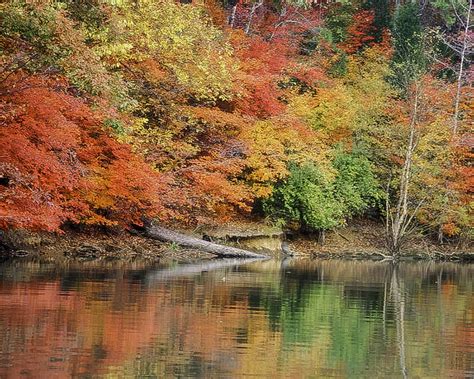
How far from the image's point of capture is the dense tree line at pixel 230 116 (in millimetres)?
20750

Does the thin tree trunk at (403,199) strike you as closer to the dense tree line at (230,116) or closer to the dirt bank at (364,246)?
the dense tree line at (230,116)

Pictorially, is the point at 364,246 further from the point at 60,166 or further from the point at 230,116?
the point at 60,166

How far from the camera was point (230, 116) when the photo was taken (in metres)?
33.0

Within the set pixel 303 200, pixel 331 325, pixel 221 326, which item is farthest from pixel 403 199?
pixel 221 326

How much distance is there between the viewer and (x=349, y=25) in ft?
161

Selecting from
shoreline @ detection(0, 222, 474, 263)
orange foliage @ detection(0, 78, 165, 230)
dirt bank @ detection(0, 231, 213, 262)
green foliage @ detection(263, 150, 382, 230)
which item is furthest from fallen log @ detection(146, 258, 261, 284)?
green foliage @ detection(263, 150, 382, 230)

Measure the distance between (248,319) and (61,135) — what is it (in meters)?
11.1

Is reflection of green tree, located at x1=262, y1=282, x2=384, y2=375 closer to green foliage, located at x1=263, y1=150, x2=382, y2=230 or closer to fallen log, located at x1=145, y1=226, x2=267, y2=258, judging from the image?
fallen log, located at x1=145, y1=226, x2=267, y2=258

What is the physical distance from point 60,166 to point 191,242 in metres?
8.59

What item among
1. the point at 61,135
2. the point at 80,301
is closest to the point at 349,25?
the point at 61,135

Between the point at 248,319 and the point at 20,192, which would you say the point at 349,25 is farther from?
the point at 248,319

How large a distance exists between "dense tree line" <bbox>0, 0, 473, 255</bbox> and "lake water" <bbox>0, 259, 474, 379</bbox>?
3.69 m

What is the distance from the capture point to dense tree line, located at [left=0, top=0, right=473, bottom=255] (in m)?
20.8

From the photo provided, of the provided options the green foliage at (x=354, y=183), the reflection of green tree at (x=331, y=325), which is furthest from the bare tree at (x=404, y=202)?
the reflection of green tree at (x=331, y=325)
